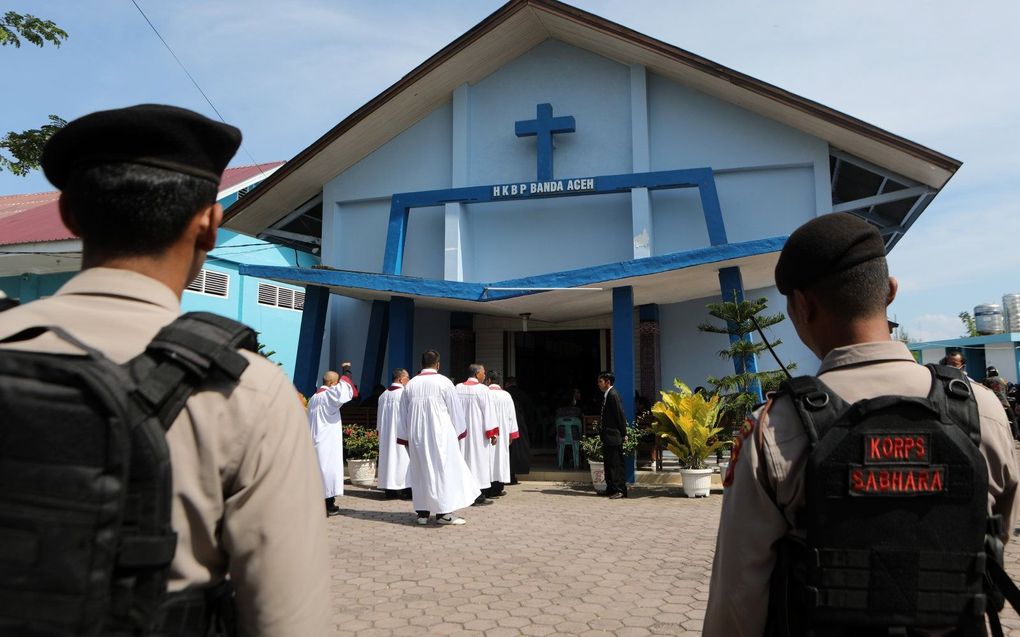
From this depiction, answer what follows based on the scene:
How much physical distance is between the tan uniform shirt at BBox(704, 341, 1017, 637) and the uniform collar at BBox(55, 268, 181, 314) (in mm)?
1349

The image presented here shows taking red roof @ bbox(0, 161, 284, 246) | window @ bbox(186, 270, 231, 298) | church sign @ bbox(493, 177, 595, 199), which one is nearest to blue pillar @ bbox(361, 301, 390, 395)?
church sign @ bbox(493, 177, 595, 199)

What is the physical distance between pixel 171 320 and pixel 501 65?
48.2 feet

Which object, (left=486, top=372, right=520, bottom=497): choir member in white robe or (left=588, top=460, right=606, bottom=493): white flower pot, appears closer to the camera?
(left=486, top=372, right=520, bottom=497): choir member in white robe

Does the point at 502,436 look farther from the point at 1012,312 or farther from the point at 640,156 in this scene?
the point at 1012,312

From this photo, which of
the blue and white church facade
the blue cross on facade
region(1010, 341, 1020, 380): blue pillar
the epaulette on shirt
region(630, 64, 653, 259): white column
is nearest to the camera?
the epaulette on shirt

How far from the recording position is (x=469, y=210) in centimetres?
1505

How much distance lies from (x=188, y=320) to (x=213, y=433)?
8.1 inches

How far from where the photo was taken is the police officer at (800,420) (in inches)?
69.5

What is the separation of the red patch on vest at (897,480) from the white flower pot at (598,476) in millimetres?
9156

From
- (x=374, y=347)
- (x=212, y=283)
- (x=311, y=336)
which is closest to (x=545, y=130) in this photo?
(x=374, y=347)

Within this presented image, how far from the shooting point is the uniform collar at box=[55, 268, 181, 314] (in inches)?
54.5

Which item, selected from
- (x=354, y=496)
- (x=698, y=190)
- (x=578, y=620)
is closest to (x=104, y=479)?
(x=578, y=620)

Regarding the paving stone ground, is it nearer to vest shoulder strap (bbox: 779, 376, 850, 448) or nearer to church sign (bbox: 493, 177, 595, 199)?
vest shoulder strap (bbox: 779, 376, 850, 448)

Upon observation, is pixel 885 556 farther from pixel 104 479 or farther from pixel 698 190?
pixel 698 190
